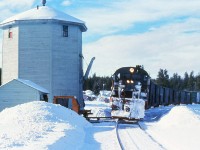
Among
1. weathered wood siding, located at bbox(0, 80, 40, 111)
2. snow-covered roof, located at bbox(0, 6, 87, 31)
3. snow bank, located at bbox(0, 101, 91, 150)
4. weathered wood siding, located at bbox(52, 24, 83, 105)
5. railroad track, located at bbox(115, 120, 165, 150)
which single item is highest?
snow-covered roof, located at bbox(0, 6, 87, 31)

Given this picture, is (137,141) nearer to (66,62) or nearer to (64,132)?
(64,132)

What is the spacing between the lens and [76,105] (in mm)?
29188

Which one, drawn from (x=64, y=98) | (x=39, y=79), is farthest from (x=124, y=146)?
(x=39, y=79)

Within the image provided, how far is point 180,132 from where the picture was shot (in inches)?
745

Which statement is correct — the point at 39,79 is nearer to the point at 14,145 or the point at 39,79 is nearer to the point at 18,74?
the point at 18,74

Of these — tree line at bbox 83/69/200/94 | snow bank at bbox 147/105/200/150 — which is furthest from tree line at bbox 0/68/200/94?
snow bank at bbox 147/105/200/150

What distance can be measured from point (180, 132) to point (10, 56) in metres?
25.6

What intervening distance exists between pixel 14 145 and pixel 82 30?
105 ft

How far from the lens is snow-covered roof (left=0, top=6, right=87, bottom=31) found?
39781 millimetres

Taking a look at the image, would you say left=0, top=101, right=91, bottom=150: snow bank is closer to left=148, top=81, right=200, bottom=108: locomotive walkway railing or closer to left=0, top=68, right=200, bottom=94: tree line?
left=148, top=81, right=200, bottom=108: locomotive walkway railing

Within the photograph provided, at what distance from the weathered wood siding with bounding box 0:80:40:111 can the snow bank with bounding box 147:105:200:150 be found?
1193cm

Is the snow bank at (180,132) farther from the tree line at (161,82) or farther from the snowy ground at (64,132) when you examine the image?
the tree line at (161,82)

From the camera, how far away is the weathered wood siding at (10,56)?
40.1m

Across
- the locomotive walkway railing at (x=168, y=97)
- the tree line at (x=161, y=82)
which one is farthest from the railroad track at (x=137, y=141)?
the tree line at (x=161, y=82)
